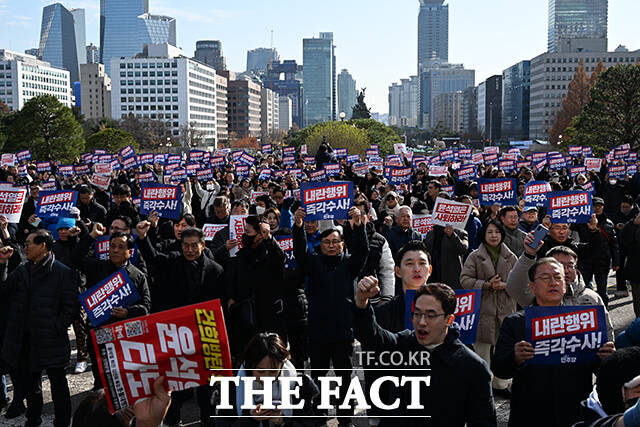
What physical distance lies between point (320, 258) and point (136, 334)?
294 centimetres

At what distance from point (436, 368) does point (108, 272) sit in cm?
413

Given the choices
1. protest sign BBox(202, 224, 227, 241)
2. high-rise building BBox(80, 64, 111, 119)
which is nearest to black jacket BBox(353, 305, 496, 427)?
protest sign BBox(202, 224, 227, 241)

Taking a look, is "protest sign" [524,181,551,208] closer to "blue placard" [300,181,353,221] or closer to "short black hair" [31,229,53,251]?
"blue placard" [300,181,353,221]

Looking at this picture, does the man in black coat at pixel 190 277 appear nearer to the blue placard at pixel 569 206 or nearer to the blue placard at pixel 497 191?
the blue placard at pixel 569 206

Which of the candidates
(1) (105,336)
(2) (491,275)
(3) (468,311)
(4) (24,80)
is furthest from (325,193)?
(4) (24,80)

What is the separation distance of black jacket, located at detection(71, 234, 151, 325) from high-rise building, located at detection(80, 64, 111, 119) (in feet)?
587

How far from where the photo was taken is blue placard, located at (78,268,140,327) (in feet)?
19.0

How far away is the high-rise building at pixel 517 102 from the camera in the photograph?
155625 millimetres

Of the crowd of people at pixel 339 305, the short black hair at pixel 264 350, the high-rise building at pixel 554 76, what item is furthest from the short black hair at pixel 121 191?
the high-rise building at pixel 554 76

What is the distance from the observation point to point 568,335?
3961 millimetres

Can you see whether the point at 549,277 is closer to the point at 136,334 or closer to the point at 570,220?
the point at 136,334

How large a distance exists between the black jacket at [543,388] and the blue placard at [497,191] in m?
6.76

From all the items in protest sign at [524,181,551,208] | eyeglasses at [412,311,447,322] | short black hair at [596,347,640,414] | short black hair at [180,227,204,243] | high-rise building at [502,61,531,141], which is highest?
high-rise building at [502,61,531,141]

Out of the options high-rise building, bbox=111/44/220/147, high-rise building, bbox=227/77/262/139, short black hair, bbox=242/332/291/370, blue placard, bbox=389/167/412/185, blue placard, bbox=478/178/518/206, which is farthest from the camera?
high-rise building, bbox=227/77/262/139
